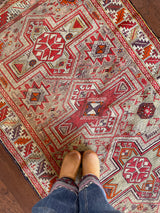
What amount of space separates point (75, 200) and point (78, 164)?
0.21 metres

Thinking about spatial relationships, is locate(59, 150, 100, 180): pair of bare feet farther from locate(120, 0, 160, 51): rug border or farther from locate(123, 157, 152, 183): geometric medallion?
locate(120, 0, 160, 51): rug border

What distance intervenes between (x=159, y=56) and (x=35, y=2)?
2.60 feet

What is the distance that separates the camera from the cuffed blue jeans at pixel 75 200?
0.79m

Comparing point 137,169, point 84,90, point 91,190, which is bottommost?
point 137,169

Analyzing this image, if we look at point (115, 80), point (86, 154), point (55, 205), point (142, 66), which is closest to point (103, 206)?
point (55, 205)

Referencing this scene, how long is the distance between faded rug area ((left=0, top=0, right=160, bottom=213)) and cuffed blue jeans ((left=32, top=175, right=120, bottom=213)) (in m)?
0.19

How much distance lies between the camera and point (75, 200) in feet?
2.88

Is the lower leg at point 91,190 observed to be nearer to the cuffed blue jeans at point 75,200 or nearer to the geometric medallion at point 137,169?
the cuffed blue jeans at point 75,200

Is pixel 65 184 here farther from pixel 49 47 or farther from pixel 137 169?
pixel 49 47

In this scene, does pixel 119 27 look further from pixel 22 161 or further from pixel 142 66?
pixel 22 161

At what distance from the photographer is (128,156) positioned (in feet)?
3.54

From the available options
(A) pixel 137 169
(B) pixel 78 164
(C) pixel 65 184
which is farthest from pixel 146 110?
(C) pixel 65 184

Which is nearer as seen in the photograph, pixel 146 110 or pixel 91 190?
pixel 91 190

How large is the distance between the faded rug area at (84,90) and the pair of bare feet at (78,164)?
0.06m
